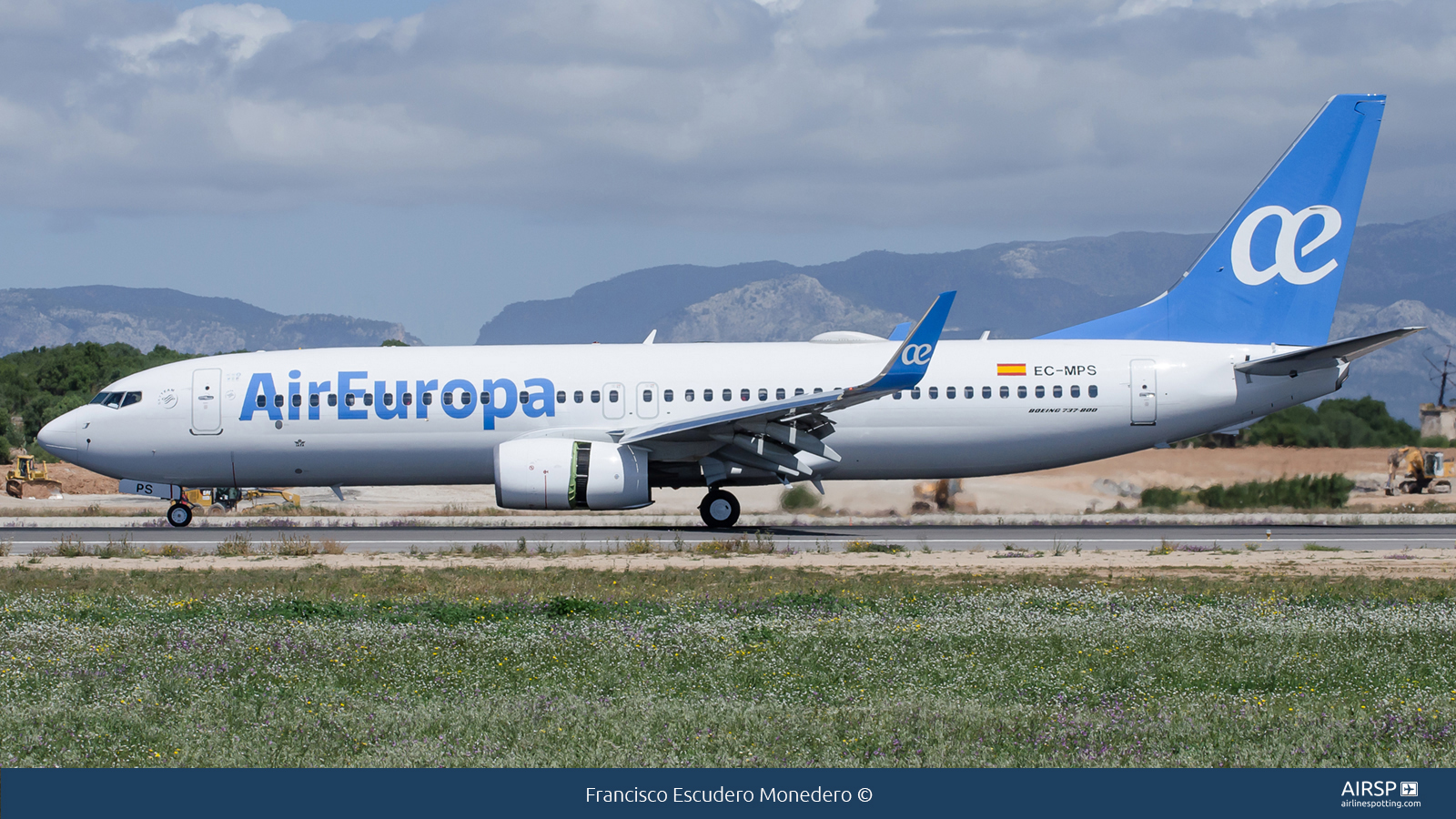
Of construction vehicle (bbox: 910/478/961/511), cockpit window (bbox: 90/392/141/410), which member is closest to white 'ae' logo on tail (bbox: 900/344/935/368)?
construction vehicle (bbox: 910/478/961/511)

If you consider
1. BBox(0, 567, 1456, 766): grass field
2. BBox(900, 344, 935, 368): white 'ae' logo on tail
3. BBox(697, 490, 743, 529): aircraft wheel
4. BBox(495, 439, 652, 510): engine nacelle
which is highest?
BBox(900, 344, 935, 368): white 'ae' logo on tail

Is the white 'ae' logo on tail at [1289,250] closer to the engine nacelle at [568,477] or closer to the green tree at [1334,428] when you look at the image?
the green tree at [1334,428]

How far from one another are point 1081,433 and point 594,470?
33.2 ft

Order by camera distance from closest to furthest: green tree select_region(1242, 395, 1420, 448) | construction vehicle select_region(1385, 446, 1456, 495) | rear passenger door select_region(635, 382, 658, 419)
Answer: rear passenger door select_region(635, 382, 658, 419) → green tree select_region(1242, 395, 1420, 448) → construction vehicle select_region(1385, 446, 1456, 495)

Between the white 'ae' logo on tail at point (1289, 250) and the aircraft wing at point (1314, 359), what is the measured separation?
2.14 m

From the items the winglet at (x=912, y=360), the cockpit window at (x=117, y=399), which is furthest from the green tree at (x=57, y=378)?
the winglet at (x=912, y=360)

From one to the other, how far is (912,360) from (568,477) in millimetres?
6700

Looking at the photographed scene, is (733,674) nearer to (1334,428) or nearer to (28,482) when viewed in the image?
(1334,428)

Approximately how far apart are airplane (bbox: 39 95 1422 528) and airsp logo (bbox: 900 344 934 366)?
9.13ft

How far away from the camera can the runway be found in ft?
77.6

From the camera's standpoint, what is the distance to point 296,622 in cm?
1373

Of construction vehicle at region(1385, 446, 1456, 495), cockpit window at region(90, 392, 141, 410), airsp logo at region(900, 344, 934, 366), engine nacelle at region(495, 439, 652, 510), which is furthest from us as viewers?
construction vehicle at region(1385, 446, 1456, 495)

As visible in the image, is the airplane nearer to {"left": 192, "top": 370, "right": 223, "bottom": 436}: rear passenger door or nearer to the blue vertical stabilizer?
{"left": 192, "top": 370, "right": 223, "bottom": 436}: rear passenger door

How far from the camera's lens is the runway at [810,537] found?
77.6ft
